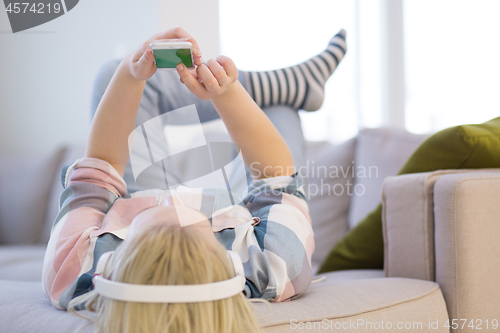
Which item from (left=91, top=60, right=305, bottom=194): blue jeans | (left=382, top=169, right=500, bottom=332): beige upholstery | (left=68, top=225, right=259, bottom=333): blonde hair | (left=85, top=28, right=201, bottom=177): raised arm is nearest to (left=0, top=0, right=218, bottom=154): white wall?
(left=91, top=60, right=305, bottom=194): blue jeans

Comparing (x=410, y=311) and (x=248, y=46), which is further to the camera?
(x=248, y=46)

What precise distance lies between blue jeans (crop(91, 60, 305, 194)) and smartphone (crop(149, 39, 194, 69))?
0.45m

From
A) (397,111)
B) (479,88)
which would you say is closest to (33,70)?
(397,111)

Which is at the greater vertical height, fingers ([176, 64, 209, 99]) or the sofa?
fingers ([176, 64, 209, 99])

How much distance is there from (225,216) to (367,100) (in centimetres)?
210

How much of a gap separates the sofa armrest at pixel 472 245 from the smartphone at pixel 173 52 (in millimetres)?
493

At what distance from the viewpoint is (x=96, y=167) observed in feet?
2.42

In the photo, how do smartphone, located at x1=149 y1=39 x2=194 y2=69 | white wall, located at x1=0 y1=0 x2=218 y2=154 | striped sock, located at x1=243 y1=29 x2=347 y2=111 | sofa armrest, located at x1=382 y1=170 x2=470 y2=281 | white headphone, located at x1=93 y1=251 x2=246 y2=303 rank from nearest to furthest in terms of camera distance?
white headphone, located at x1=93 y1=251 x2=246 y2=303 → smartphone, located at x1=149 y1=39 x2=194 y2=69 → sofa armrest, located at x1=382 y1=170 x2=470 y2=281 → striped sock, located at x1=243 y1=29 x2=347 y2=111 → white wall, located at x1=0 y1=0 x2=218 y2=154

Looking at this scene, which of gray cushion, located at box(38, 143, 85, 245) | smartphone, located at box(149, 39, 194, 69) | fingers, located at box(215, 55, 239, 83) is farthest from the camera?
gray cushion, located at box(38, 143, 85, 245)

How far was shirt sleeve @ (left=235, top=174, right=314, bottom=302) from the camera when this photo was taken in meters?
0.58

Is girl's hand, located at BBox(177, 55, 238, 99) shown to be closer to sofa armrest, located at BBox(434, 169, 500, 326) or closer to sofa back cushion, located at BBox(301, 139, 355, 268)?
sofa armrest, located at BBox(434, 169, 500, 326)

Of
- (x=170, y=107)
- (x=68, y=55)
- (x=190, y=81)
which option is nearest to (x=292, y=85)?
(x=170, y=107)

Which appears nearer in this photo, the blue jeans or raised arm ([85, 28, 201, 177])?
raised arm ([85, 28, 201, 177])

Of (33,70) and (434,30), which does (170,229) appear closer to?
(33,70)
